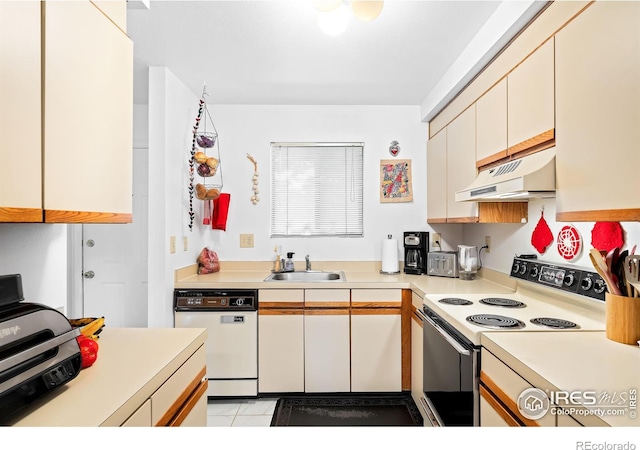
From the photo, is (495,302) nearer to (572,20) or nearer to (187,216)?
(572,20)

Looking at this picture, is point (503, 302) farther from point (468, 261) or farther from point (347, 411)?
point (347, 411)

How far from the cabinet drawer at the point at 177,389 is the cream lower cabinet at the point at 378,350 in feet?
4.55

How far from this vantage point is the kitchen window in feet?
10.5

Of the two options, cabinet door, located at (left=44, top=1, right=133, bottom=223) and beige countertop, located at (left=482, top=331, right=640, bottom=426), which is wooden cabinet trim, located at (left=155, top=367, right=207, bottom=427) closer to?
cabinet door, located at (left=44, top=1, right=133, bottom=223)

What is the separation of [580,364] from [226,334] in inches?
84.0

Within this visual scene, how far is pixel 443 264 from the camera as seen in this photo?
9.23 feet

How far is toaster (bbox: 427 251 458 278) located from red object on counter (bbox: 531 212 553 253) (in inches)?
28.3

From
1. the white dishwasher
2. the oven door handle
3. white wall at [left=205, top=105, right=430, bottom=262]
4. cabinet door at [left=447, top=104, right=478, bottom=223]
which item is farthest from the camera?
white wall at [left=205, top=105, right=430, bottom=262]

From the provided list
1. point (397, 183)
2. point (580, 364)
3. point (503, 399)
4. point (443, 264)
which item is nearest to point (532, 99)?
point (580, 364)

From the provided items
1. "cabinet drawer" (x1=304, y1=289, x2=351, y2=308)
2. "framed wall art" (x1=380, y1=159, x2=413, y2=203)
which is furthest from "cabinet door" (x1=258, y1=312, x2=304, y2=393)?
"framed wall art" (x1=380, y1=159, x2=413, y2=203)

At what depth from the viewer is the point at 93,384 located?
Answer: 3.13ft

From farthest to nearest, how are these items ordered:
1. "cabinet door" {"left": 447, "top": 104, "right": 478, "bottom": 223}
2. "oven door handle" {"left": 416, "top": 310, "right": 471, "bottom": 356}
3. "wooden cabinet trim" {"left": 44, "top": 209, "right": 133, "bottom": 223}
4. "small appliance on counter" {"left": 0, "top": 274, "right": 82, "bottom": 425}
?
"cabinet door" {"left": 447, "top": 104, "right": 478, "bottom": 223}
"oven door handle" {"left": 416, "top": 310, "right": 471, "bottom": 356}
"wooden cabinet trim" {"left": 44, "top": 209, "right": 133, "bottom": 223}
"small appliance on counter" {"left": 0, "top": 274, "right": 82, "bottom": 425}
